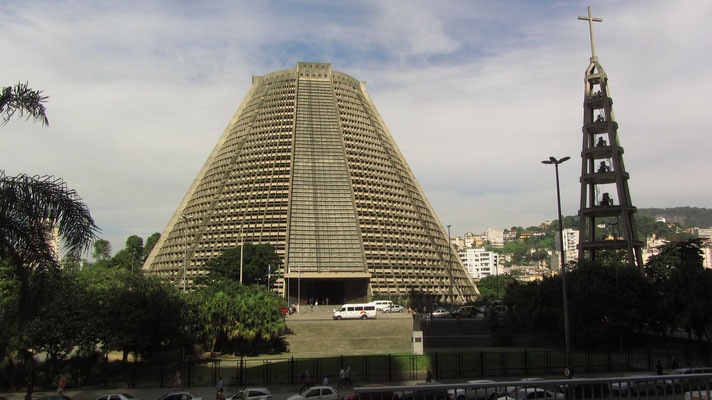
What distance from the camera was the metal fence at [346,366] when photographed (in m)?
30.4

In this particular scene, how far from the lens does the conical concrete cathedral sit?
261 ft

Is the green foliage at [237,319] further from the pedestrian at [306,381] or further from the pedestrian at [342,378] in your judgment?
the pedestrian at [342,378]

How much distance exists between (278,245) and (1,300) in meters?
49.0

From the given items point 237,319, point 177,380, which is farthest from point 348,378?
point 237,319

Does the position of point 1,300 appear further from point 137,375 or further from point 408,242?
point 408,242

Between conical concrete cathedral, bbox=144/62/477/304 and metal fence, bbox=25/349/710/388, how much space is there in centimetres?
4248

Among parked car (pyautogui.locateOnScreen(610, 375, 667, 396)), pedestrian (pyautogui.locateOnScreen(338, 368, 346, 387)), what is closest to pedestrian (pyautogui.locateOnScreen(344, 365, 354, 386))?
pedestrian (pyautogui.locateOnScreen(338, 368, 346, 387))

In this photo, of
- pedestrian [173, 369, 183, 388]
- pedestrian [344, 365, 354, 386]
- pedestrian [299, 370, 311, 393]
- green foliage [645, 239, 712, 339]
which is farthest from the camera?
green foliage [645, 239, 712, 339]

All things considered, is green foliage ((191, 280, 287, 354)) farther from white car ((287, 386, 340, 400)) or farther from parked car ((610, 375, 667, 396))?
parked car ((610, 375, 667, 396))

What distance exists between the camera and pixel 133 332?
1284 inches

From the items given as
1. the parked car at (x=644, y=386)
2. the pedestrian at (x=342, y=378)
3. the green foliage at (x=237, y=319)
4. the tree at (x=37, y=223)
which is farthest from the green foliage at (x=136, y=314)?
the parked car at (x=644, y=386)

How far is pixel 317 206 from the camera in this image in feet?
271

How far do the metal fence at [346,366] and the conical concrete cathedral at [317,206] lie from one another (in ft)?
139

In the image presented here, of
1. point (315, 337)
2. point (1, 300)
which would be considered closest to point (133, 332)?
point (1, 300)
